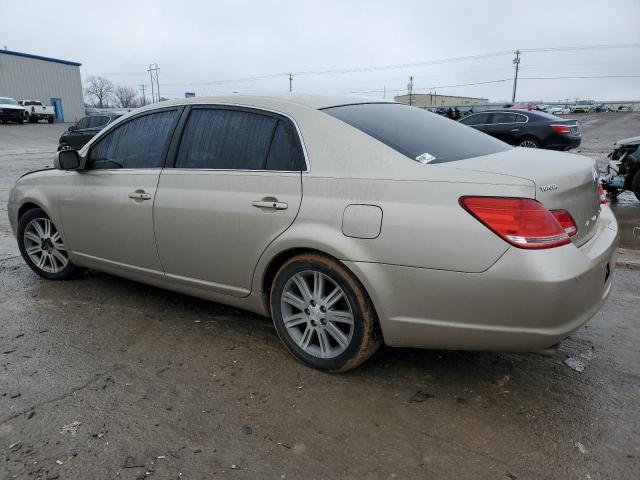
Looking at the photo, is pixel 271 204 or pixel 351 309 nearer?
pixel 351 309

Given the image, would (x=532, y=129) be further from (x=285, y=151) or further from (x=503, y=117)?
(x=285, y=151)

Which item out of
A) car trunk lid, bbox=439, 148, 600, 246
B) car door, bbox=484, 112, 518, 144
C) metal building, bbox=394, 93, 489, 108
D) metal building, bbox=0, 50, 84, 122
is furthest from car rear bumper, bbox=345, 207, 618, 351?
metal building, bbox=394, 93, 489, 108

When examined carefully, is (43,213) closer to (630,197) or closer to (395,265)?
(395,265)

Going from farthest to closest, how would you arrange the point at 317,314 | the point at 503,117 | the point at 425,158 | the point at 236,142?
the point at 503,117
the point at 236,142
the point at 317,314
the point at 425,158

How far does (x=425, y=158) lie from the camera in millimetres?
2746

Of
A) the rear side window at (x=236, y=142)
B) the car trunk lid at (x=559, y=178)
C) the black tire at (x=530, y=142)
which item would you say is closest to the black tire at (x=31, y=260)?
the rear side window at (x=236, y=142)

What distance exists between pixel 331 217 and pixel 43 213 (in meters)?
3.11

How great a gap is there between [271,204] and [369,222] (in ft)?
2.17

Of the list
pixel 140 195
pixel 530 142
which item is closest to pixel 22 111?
pixel 530 142

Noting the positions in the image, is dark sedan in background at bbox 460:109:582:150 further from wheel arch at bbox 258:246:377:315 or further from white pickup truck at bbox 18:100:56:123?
white pickup truck at bbox 18:100:56:123

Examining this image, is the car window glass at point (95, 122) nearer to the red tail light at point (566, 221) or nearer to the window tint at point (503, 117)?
the window tint at point (503, 117)

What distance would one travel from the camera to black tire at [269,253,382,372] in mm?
2766

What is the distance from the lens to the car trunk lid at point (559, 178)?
8.08 ft

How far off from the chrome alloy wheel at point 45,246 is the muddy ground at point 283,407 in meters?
0.90
